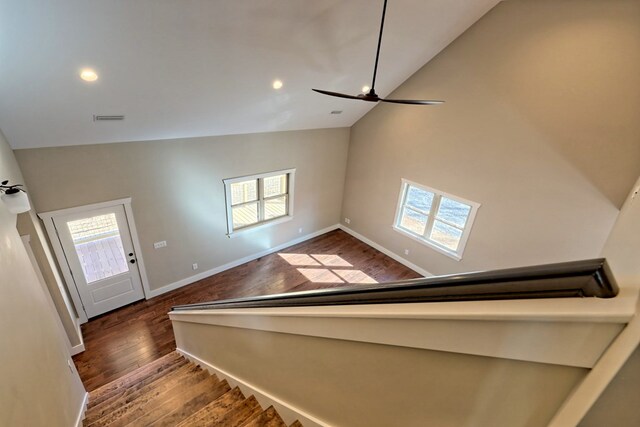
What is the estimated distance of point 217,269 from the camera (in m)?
5.83

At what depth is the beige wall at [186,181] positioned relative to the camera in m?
3.74

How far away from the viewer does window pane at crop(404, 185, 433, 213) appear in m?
5.69

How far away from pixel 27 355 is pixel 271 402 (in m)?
1.49

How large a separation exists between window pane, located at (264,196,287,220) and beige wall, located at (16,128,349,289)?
263mm

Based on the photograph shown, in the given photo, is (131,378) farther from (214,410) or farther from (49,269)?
(214,410)

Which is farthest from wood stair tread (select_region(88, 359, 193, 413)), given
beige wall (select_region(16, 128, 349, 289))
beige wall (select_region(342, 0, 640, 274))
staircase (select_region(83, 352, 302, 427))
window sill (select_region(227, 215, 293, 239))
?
beige wall (select_region(342, 0, 640, 274))

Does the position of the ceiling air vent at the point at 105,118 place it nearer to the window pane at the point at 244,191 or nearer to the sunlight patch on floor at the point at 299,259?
the window pane at the point at 244,191

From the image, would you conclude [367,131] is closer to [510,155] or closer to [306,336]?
[510,155]

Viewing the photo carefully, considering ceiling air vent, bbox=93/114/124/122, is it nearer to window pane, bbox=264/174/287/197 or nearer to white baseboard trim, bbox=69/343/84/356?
window pane, bbox=264/174/287/197

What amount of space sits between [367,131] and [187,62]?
4112mm

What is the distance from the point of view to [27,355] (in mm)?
1650

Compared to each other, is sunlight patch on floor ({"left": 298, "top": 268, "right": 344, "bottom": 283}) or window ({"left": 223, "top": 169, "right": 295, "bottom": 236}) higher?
window ({"left": 223, "top": 169, "right": 295, "bottom": 236})

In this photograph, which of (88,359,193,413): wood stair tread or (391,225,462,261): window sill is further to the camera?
(391,225,462,261): window sill

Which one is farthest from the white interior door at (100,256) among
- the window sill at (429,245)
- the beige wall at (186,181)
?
the window sill at (429,245)
